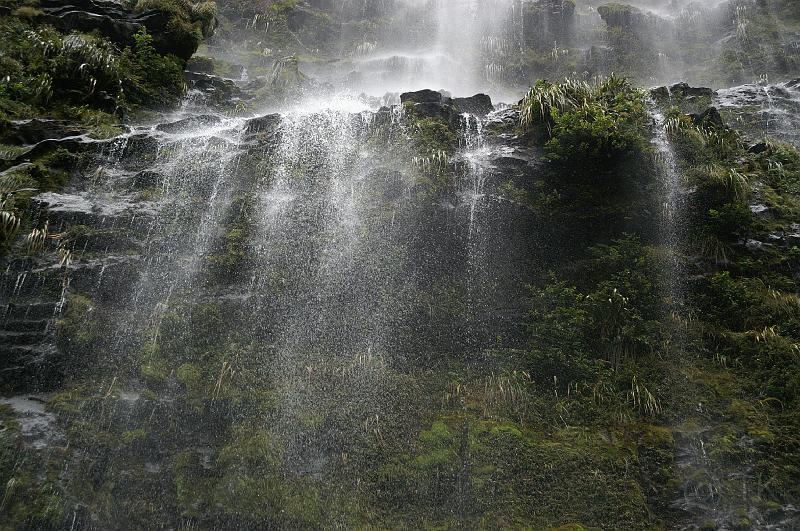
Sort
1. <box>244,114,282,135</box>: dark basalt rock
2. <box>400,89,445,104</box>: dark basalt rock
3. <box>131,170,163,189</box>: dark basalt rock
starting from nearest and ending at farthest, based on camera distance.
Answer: <box>131,170,163,189</box>: dark basalt rock < <box>244,114,282,135</box>: dark basalt rock < <box>400,89,445,104</box>: dark basalt rock

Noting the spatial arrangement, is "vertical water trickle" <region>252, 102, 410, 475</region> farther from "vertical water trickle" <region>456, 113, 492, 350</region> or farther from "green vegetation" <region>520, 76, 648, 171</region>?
"green vegetation" <region>520, 76, 648, 171</region>

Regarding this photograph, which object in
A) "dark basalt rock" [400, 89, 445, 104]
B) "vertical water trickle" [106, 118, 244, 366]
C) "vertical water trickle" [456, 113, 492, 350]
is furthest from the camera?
"dark basalt rock" [400, 89, 445, 104]

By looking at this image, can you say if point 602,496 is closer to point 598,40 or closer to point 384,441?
point 384,441

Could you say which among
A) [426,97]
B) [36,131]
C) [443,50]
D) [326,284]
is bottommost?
[326,284]

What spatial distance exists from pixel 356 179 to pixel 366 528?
22.2 ft

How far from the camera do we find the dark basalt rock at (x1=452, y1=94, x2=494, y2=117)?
1305 centimetres

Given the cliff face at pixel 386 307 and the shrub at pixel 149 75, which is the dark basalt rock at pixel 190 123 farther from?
the shrub at pixel 149 75

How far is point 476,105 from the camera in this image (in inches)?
518

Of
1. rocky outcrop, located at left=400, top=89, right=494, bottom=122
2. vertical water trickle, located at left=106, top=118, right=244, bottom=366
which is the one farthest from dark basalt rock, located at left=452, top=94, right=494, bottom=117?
vertical water trickle, located at left=106, top=118, right=244, bottom=366

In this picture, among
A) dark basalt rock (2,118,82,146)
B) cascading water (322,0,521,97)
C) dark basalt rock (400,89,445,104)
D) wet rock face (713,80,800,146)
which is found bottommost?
dark basalt rock (2,118,82,146)

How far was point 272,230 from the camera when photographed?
10336 millimetres

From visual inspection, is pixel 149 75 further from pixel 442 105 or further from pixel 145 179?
pixel 442 105

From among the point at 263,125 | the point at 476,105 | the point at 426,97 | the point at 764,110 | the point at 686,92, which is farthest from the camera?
the point at 764,110

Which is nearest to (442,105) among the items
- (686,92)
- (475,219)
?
(475,219)
